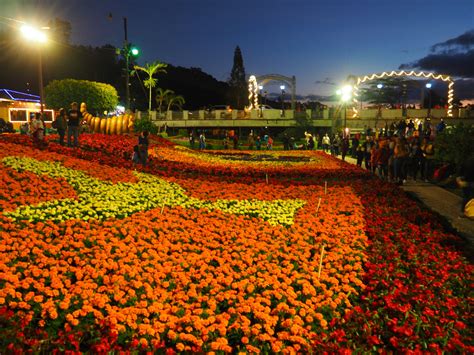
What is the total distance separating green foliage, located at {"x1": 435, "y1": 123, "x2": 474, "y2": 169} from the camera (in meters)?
17.8

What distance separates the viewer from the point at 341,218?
386 inches

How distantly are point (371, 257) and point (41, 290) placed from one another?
15.8 feet

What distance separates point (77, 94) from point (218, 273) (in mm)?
51980

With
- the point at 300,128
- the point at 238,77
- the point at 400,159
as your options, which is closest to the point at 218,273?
the point at 400,159

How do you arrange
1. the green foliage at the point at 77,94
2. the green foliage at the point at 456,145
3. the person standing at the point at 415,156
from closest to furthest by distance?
the green foliage at the point at 456,145 → the person standing at the point at 415,156 → the green foliage at the point at 77,94

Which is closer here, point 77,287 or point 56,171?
point 77,287

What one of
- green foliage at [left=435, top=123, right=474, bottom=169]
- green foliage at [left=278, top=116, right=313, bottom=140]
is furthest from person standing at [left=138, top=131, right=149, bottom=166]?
green foliage at [left=278, top=116, right=313, bottom=140]

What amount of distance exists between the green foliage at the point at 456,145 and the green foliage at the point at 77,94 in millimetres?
43705

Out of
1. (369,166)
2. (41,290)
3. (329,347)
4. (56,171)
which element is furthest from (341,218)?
(369,166)

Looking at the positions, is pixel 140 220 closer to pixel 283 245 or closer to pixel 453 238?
pixel 283 245

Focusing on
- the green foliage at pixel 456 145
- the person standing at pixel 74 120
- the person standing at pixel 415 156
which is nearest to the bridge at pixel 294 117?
the green foliage at pixel 456 145

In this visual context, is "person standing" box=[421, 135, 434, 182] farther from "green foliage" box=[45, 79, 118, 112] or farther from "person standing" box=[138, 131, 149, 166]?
"green foliage" box=[45, 79, 118, 112]

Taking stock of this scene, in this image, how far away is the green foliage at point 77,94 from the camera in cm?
5381

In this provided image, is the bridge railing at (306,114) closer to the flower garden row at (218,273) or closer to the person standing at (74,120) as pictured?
the person standing at (74,120)
